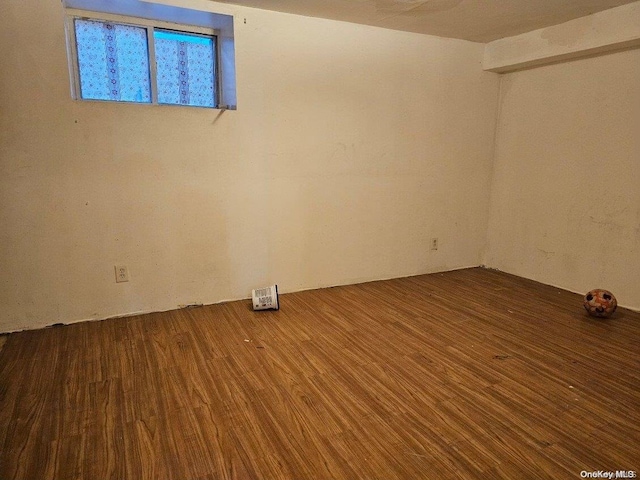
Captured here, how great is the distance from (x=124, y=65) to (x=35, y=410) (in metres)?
2.23

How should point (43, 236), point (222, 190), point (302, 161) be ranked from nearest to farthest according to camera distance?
point (43, 236) < point (222, 190) < point (302, 161)

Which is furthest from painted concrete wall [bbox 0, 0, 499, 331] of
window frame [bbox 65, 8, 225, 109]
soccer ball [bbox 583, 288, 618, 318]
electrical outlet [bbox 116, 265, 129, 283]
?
soccer ball [bbox 583, 288, 618, 318]

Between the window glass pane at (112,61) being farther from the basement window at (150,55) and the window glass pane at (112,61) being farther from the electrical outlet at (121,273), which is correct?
A: the electrical outlet at (121,273)

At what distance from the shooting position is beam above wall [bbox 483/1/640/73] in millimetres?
2747

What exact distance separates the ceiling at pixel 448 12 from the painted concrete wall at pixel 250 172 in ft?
0.45

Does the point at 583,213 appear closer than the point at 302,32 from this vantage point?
No

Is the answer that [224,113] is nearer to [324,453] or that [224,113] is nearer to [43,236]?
[43,236]

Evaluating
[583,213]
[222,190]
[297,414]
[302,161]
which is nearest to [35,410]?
[297,414]

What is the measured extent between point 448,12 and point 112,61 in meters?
2.44

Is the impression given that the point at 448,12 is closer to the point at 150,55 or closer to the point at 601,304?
the point at 150,55

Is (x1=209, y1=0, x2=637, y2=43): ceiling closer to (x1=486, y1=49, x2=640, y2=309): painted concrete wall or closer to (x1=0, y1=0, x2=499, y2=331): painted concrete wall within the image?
(x1=0, y1=0, x2=499, y2=331): painted concrete wall

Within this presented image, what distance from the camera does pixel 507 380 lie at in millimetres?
2014

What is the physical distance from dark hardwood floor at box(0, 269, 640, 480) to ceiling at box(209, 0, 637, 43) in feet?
7.24

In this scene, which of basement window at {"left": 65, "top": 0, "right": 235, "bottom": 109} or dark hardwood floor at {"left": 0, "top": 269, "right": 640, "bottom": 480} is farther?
basement window at {"left": 65, "top": 0, "right": 235, "bottom": 109}
